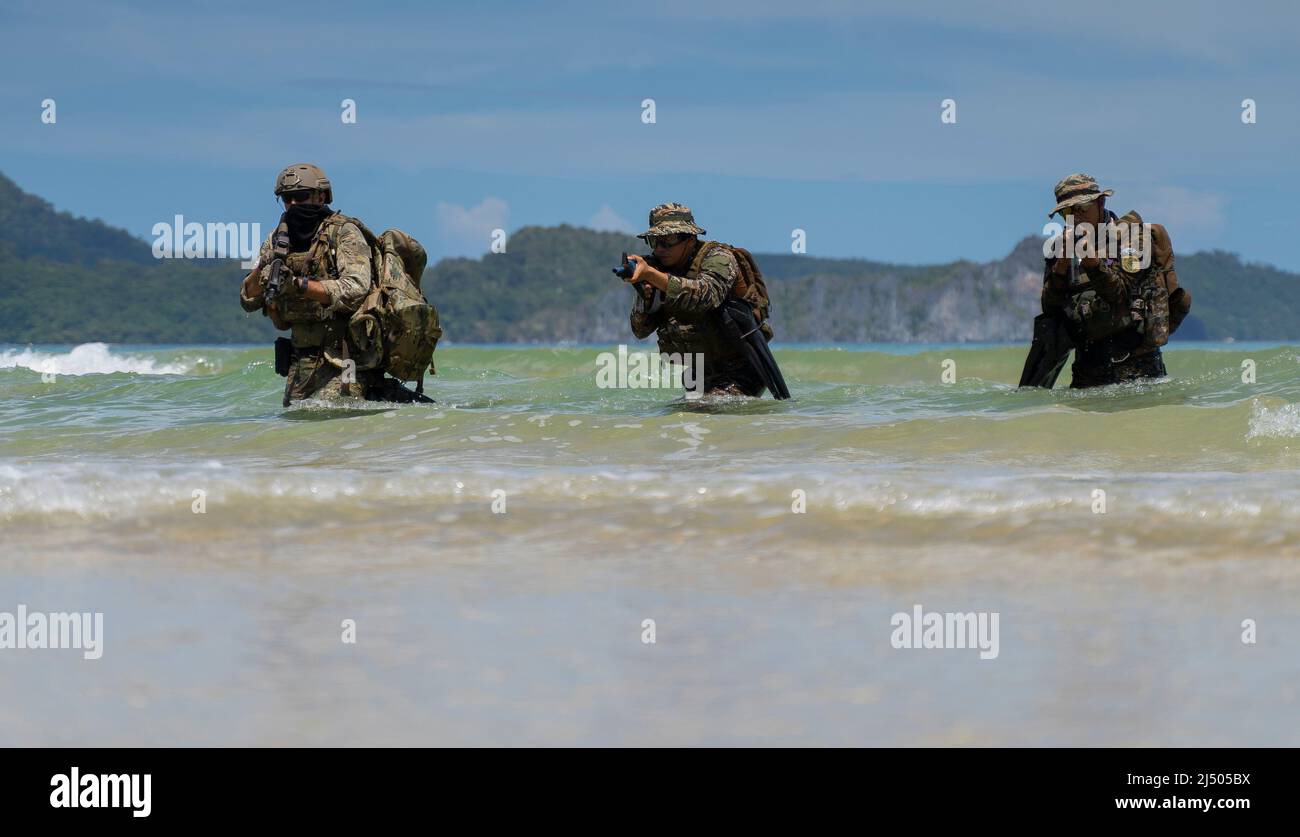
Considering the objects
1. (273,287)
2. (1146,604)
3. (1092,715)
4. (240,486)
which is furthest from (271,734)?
(273,287)

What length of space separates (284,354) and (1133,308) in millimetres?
6060

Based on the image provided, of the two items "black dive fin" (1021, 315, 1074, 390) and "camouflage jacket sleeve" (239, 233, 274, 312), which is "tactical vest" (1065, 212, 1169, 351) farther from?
"camouflage jacket sleeve" (239, 233, 274, 312)

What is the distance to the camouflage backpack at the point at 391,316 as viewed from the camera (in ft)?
31.7

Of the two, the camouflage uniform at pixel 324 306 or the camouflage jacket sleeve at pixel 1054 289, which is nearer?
the camouflage uniform at pixel 324 306

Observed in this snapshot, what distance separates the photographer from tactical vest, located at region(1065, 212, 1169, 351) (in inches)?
391

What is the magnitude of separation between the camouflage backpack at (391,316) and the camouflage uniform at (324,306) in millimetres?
71

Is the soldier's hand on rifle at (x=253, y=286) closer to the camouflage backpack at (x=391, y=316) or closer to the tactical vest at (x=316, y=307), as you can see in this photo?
the tactical vest at (x=316, y=307)

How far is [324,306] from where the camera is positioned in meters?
9.46
